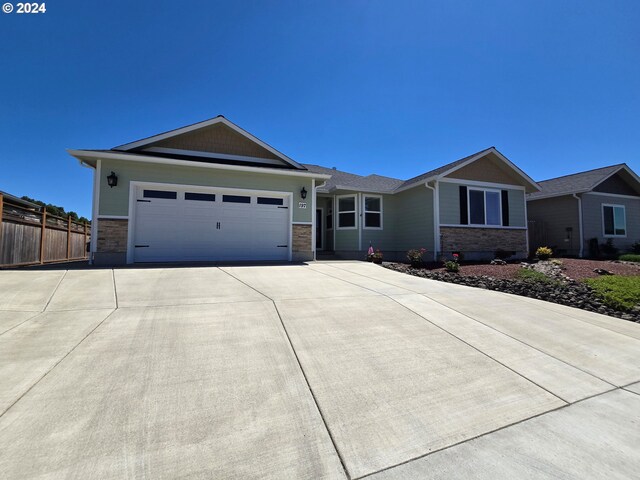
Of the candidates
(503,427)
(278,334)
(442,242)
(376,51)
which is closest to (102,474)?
(278,334)

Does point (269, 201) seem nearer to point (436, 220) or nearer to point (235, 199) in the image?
point (235, 199)

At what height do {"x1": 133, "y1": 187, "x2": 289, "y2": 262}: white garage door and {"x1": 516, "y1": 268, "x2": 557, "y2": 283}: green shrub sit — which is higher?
{"x1": 133, "y1": 187, "x2": 289, "y2": 262}: white garage door

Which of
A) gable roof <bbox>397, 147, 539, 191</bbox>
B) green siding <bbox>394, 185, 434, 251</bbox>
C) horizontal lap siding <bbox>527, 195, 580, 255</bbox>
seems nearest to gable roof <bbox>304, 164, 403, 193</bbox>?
green siding <bbox>394, 185, 434, 251</bbox>

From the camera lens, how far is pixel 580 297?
5797mm

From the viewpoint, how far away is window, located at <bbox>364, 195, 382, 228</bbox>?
43.6 ft

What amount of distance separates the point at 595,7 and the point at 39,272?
50.1 ft

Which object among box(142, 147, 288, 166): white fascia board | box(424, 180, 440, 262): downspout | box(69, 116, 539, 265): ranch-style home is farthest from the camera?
box(424, 180, 440, 262): downspout

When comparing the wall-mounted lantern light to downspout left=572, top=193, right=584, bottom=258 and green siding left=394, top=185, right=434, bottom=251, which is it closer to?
green siding left=394, top=185, right=434, bottom=251

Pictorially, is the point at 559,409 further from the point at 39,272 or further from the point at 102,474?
the point at 39,272

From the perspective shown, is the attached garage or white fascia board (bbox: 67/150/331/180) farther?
the attached garage

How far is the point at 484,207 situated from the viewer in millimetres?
12648

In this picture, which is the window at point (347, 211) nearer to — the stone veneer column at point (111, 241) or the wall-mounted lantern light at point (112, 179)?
the stone veneer column at point (111, 241)

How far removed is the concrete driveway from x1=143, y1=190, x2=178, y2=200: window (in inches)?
203

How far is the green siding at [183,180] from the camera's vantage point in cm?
852
